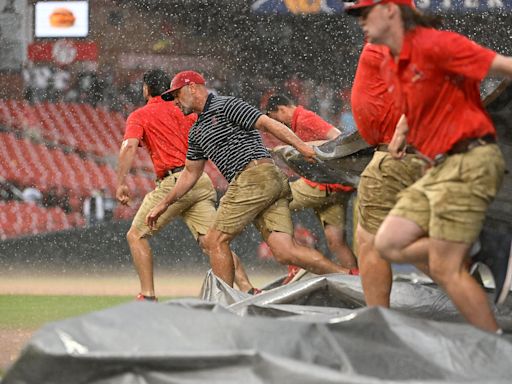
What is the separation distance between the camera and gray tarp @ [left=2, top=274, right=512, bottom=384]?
4184 mm

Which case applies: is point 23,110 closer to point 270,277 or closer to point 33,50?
point 33,50

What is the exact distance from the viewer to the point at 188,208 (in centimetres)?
934

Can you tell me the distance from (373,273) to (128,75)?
8313 millimetres

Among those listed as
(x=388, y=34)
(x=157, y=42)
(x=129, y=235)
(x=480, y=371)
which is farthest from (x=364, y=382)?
(x=157, y=42)

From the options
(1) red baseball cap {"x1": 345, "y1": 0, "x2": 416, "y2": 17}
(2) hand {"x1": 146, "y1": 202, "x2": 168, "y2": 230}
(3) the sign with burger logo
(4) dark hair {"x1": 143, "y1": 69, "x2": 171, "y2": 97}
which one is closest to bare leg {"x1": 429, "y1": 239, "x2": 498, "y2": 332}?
(1) red baseball cap {"x1": 345, "y1": 0, "x2": 416, "y2": 17}

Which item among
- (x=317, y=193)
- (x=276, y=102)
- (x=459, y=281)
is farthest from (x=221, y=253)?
(x=459, y=281)

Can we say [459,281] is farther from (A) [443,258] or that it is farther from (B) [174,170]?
(B) [174,170]

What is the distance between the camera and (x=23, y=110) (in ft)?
45.6

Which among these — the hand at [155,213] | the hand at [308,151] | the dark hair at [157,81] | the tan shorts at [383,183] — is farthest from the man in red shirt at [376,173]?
the dark hair at [157,81]

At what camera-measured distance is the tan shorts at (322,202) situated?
954 cm

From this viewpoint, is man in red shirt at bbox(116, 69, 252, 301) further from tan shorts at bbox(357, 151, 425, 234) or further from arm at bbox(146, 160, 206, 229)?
tan shorts at bbox(357, 151, 425, 234)

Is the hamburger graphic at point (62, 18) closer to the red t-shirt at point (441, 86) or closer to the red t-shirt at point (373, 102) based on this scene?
the red t-shirt at point (373, 102)

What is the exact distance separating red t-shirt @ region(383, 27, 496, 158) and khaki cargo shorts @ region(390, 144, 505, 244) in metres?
0.09

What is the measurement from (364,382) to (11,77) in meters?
10.4
